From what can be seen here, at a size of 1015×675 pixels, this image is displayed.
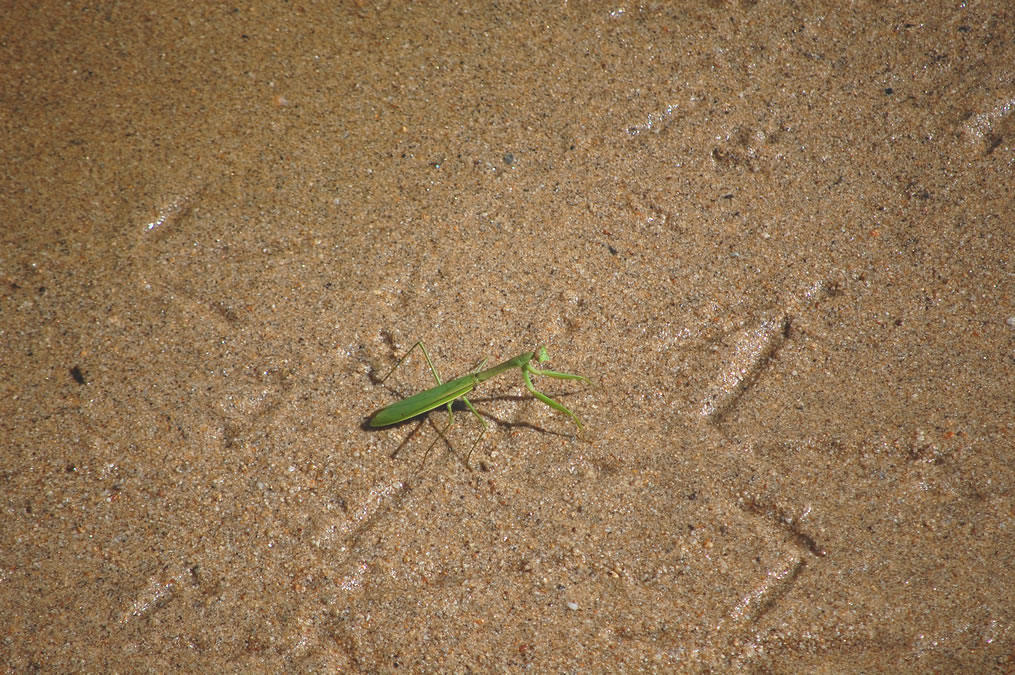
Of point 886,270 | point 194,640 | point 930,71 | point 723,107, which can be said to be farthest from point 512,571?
point 930,71

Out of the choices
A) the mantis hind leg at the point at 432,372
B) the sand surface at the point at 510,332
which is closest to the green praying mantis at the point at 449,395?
the mantis hind leg at the point at 432,372

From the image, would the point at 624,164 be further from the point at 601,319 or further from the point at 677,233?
the point at 601,319

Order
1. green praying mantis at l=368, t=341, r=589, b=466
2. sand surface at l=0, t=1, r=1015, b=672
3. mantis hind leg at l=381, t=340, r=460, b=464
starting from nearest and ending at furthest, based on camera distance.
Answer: sand surface at l=0, t=1, r=1015, b=672
green praying mantis at l=368, t=341, r=589, b=466
mantis hind leg at l=381, t=340, r=460, b=464

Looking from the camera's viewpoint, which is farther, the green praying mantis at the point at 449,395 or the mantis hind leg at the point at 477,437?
the mantis hind leg at the point at 477,437

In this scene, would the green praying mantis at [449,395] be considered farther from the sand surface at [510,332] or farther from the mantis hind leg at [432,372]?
the sand surface at [510,332]

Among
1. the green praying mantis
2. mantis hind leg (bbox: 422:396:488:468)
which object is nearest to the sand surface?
mantis hind leg (bbox: 422:396:488:468)

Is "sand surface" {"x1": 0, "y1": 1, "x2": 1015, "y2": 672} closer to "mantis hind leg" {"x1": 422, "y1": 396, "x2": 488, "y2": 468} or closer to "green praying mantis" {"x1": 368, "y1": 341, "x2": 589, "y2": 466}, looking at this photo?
"mantis hind leg" {"x1": 422, "y1": 396, "x2": 488, "y2": 468}

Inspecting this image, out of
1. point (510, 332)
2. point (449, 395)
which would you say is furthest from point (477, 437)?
point (510, 332)

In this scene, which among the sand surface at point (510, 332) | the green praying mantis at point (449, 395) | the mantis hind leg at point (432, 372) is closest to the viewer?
the sand surface at point (510, 332)
